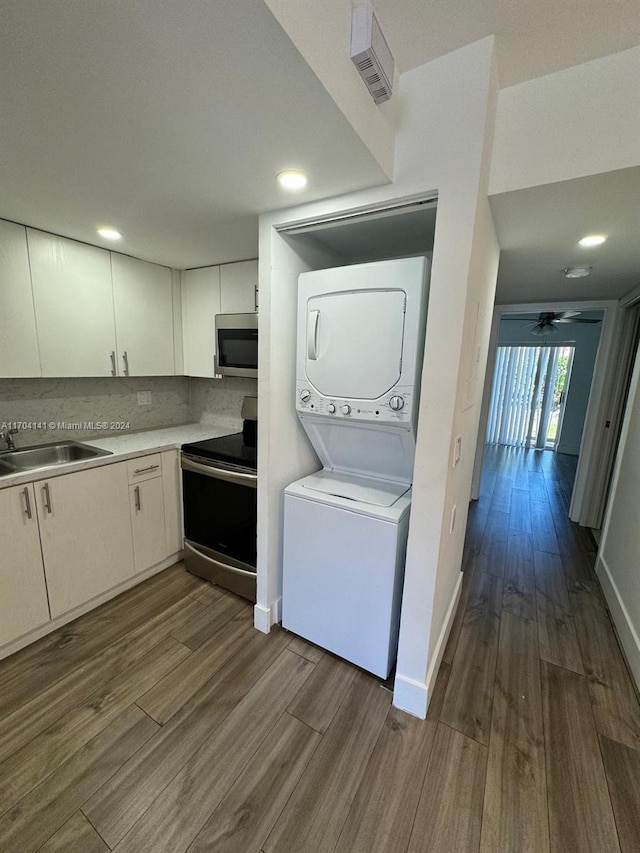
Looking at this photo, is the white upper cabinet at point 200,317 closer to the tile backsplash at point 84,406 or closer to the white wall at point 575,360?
the tile backsplash at point 84,406

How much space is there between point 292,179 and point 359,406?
3.10ft

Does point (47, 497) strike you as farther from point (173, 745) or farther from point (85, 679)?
point (173, 745)

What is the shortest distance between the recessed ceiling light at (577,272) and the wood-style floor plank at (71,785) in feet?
11.1

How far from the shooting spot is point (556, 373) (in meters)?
6.33

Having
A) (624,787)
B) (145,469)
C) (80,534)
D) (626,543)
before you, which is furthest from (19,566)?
(626,543)

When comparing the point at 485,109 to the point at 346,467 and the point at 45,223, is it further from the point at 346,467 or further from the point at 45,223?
the point at 45,223

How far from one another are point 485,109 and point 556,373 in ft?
21.2

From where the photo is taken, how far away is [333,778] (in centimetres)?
128

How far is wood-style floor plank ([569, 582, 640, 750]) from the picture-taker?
1.50 metres

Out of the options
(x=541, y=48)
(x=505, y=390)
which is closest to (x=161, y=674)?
(x=541, y=48)

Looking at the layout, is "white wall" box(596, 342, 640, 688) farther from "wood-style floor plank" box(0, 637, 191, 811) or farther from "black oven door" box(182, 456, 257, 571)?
"wood-style floor plank" box(0, 637, 191, 811)

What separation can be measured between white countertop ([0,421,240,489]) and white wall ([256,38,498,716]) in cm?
99

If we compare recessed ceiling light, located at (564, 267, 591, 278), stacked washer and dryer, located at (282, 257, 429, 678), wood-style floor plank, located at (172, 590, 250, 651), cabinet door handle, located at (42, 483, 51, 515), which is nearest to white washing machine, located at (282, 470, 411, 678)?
stacked washer and dryer, located at (282, 257, 429, 678)

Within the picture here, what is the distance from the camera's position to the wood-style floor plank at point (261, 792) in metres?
1.10
